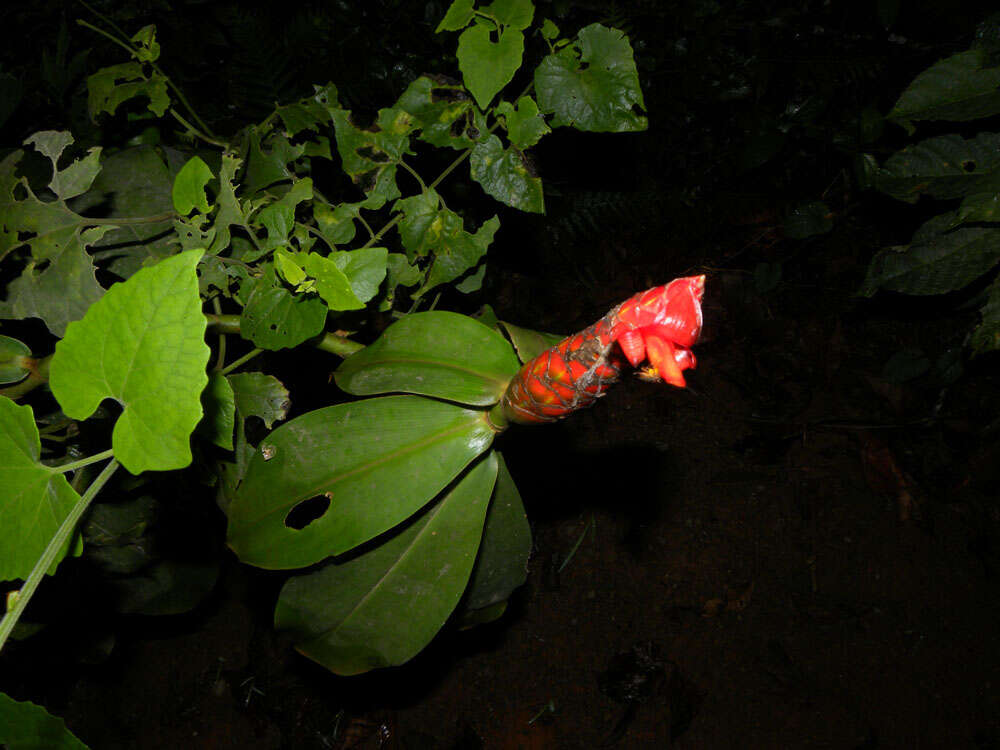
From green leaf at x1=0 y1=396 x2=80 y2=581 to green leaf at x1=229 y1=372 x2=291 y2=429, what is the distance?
1.39ft

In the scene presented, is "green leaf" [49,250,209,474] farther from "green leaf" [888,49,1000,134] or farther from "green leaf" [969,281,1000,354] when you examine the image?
→ "green leaf" [969,281,1000,354]

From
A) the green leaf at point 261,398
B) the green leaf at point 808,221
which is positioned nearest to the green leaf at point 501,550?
the green leaf at point 261,398

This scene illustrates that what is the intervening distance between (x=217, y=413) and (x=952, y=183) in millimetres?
1751

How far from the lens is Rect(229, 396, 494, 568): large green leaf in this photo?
2.92ft

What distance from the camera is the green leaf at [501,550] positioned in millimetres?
1126

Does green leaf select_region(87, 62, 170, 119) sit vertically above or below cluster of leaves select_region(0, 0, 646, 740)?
above

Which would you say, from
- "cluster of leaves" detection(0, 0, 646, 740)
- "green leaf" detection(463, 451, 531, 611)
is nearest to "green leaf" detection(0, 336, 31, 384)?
"cluster of leaves" detection(0, 0, 646, 740)

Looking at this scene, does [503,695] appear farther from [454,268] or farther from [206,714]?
[454,268]

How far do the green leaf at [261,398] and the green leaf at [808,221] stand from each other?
2051mm

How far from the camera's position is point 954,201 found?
7.15 ft

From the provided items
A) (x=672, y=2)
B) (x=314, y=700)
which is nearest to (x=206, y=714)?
(x=314, y=700)

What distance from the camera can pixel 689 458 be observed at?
212cm

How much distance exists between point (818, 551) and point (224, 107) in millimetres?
2379

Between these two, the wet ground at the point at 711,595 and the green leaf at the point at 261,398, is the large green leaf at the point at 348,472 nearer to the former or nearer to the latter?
the green leaf at the point at 261,398
